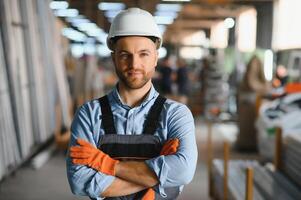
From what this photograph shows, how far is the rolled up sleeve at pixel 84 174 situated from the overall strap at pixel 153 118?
0.23m

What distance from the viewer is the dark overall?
59.9 inches

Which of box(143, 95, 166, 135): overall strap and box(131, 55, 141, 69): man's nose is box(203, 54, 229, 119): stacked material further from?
box(131, 55, 141, 69): man's nose

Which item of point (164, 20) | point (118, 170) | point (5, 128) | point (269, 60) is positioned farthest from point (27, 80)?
point (164, 20)

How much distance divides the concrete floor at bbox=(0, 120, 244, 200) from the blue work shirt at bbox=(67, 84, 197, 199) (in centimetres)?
322

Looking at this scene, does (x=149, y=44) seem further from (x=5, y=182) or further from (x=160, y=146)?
(x=5, y=182)

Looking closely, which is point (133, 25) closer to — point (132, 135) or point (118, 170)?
point (132, 135)

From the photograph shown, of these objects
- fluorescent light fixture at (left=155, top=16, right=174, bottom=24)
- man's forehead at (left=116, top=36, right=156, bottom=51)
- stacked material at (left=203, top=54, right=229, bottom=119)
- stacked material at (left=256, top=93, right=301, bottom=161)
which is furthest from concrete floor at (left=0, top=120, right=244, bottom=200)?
fluorescent light fixture at (left=155, top=16, right=174, bottom=24)

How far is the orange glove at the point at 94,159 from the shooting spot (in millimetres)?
1491

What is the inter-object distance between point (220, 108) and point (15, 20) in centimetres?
742

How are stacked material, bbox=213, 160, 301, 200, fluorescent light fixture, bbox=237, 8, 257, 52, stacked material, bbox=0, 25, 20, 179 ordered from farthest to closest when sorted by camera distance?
fluorescent light fixture, bbox=237, 8, 257, 52, stacked material, bbox=0, 25, 20, 179, stacked material, bbox=213, 160, 301, 200

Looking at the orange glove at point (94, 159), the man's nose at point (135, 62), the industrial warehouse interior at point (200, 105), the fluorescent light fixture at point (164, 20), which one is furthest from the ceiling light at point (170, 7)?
the orange glove at point (94, 159)

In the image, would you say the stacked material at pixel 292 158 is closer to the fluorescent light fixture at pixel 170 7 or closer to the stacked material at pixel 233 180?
the stacked material at pixel 233 180

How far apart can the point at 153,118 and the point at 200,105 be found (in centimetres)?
1108

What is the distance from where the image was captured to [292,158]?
3799mm
